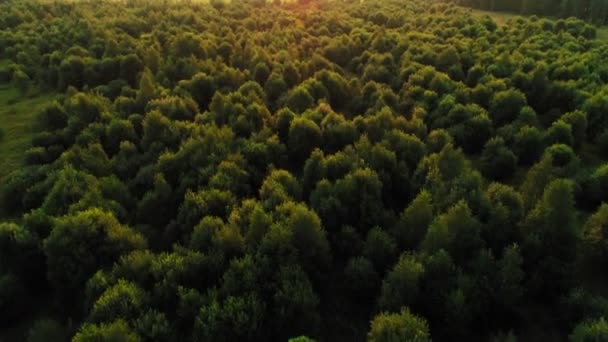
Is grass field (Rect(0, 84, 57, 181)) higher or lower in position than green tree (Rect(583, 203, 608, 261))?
lower

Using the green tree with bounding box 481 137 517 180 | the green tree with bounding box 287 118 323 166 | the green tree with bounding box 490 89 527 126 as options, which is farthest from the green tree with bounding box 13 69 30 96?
the green tree with bounding box 490 89 527 126

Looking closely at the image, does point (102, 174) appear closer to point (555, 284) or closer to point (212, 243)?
point (212, 243)

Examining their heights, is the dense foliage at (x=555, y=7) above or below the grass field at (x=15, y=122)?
above

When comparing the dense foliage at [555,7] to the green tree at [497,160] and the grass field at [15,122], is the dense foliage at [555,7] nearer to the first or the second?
the green tree at [497,160]

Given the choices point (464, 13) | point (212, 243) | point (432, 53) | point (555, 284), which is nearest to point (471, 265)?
point (555, 284)

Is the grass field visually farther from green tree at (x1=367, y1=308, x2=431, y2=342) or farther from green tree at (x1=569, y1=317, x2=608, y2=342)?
green tree at (x1=569, y1=317, x2=608, y2=342)

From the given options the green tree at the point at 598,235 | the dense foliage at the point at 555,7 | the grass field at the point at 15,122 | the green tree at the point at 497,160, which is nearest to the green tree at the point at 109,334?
the green tree at the point at 598,235
